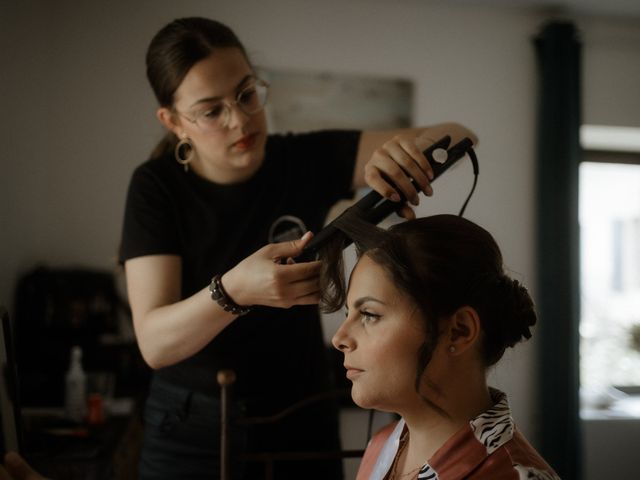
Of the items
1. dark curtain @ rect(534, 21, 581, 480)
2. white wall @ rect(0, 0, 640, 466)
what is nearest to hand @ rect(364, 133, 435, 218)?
white wall @ rect(0, 0, 640, 466)

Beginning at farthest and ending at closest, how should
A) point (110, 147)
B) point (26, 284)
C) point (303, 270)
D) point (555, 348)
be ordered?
point (555, 348), point (110, 147), point (26, 284), point (303, 270)

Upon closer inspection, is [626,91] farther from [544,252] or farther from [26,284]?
[26,284]

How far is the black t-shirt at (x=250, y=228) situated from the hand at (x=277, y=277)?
8.6 inches

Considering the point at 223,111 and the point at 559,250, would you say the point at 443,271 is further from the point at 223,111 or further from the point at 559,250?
the point at 559,250

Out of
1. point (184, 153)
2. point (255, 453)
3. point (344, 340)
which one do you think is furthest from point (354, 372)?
point (184, 153)

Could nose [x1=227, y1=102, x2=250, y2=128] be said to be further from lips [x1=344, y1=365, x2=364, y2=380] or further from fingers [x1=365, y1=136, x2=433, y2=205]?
lips [x1=344, y1=365, x2=364, y2=380]

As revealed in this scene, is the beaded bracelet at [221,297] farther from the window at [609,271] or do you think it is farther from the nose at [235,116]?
the window at [609,271]

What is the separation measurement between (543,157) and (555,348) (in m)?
0.90

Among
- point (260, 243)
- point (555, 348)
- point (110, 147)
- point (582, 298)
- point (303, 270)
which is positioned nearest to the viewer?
point (303, 270)

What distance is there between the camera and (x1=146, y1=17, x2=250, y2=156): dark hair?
1.00 m

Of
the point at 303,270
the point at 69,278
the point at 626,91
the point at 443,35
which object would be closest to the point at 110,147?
the point at 69,278

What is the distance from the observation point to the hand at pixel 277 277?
82 cm

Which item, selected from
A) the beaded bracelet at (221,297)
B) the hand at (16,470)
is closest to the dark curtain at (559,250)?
the beaded bracelet at (221,297)

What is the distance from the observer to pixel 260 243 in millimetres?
1096
